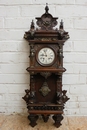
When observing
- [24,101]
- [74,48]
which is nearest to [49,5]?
[74,48]

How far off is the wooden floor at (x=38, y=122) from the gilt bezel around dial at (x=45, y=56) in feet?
1.41

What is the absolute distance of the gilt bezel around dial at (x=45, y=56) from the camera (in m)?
1.09

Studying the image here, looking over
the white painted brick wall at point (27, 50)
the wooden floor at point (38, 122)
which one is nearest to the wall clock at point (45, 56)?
the white painted brick wall at point (27, 50)

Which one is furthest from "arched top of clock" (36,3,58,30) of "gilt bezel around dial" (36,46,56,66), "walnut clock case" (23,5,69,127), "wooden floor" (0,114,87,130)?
"wooden floor" (0,114,87,130)

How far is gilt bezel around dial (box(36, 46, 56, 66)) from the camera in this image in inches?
42.9

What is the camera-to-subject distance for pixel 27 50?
1.18 metres

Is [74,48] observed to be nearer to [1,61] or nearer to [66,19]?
[66,19]

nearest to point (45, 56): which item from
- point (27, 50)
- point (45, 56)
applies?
point (45, 56)

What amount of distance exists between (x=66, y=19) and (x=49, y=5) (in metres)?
0.16

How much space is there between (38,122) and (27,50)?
529 mm

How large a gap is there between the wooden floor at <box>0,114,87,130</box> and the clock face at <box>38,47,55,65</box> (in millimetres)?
433

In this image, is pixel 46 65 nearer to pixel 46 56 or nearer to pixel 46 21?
pixel 46 56

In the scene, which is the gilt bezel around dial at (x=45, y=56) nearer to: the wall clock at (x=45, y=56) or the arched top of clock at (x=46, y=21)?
the wall clock at (x=45, y=56)

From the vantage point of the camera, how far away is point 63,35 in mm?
1086
